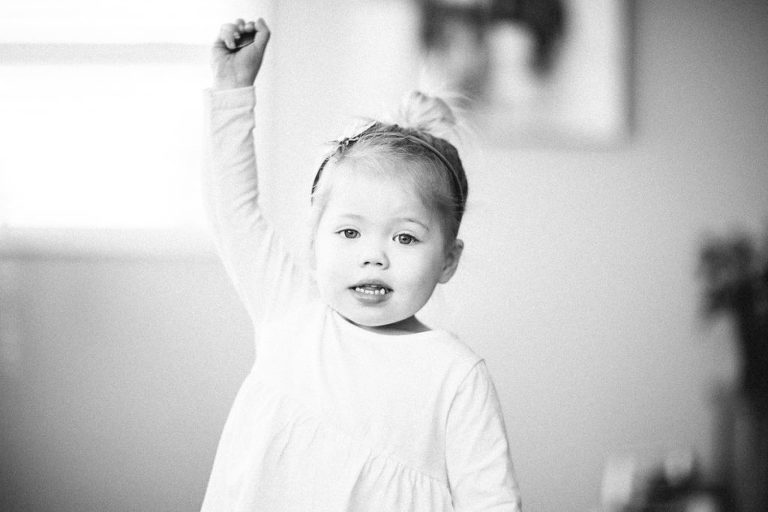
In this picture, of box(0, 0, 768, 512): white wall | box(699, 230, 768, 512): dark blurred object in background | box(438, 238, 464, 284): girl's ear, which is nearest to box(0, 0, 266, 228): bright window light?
box(0, 0, 768, 512): white wall

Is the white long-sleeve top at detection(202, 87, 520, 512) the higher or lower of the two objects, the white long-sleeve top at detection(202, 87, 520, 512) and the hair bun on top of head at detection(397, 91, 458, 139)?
the lower

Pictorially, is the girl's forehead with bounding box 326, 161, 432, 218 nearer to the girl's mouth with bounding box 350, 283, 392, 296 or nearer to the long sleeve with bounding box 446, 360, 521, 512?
the girl's mouth with bounding box 350, 283, 392, 296

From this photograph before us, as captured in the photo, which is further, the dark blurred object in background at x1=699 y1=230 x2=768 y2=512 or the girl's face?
the dark blurred object in background at x1=699 y1=230 x2=768 y2=512

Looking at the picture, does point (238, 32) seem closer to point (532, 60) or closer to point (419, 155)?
point (419, 155)

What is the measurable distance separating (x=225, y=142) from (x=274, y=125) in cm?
111

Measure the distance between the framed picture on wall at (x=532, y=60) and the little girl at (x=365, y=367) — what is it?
1.10 metres

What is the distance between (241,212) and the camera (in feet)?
2.73

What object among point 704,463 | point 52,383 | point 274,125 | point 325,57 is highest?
point 325,57

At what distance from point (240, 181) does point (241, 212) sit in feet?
0.11

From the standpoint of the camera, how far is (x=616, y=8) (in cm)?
189

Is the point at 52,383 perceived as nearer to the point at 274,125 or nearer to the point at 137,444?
the point at 137,444

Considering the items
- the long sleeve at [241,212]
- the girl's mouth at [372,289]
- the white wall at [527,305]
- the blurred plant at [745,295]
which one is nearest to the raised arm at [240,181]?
the long sleeve at [241,212]

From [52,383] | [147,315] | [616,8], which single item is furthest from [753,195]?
[52,383]

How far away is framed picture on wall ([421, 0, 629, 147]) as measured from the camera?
6.14ft
